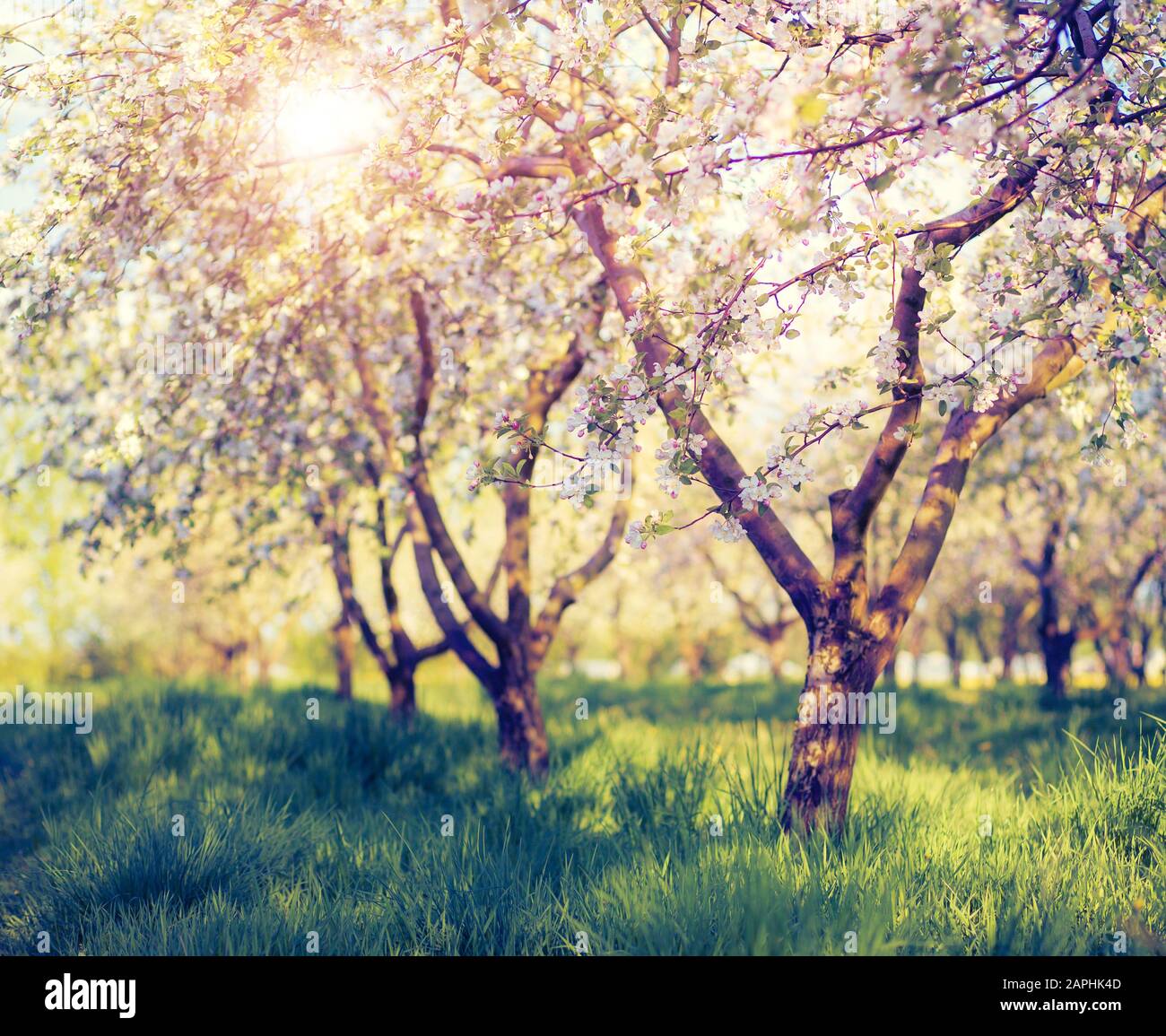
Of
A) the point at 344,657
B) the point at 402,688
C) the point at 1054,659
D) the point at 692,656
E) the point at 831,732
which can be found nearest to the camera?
the point at 831,732

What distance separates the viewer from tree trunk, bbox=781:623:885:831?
20.0 ft

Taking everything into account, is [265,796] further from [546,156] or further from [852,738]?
[546,156]

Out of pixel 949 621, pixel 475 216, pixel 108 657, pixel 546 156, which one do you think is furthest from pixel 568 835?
pixel 949 621

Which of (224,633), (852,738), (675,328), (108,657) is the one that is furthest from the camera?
(224,633)

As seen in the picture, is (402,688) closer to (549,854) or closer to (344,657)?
(344,657)

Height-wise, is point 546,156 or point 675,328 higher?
point 546,156

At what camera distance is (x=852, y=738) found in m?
6.17

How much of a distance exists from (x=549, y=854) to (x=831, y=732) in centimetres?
197

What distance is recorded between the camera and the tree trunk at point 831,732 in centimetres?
609

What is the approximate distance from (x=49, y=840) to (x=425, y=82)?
617cm

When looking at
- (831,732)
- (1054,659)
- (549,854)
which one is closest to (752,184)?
(831,732)

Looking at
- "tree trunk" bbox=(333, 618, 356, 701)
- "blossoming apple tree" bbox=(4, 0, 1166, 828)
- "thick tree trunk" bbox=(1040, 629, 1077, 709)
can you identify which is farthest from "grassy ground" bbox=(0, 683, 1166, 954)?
"thick tree trunk" bbox=(1040, 629, 1077, 709)

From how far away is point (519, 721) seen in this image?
30.1ft
